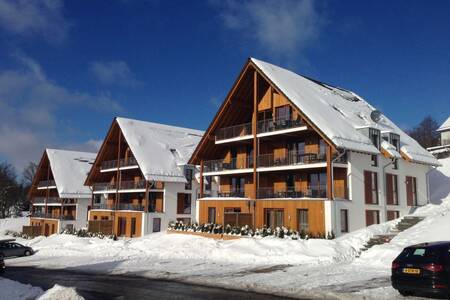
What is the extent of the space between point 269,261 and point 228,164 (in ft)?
49.2

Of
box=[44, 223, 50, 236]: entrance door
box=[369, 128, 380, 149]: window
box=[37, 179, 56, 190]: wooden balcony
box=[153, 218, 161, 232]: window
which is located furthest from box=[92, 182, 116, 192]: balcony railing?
box=[369, 128, 380, 149]: window

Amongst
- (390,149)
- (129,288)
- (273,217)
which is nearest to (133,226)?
(273,217)

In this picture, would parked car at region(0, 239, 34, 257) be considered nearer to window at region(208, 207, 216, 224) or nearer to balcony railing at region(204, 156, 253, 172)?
window at region(208, 207, 216, 224)

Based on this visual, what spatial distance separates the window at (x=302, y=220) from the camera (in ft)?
95.6

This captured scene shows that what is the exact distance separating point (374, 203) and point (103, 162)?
31347mm

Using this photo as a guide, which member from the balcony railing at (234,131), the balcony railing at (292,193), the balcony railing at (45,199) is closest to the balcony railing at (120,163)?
the balcony railing at (234,131)

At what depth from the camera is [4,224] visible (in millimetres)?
70188

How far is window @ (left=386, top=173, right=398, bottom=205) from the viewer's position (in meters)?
33.5

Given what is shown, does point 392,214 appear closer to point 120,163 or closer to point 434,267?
point 434,267

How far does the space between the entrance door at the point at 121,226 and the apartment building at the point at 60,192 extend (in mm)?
13186

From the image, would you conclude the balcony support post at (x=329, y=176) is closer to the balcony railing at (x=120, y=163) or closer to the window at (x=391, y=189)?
the window at (x=391, y=189)

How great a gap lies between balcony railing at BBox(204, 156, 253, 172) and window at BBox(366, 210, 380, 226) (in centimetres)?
948

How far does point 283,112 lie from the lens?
34.7 m

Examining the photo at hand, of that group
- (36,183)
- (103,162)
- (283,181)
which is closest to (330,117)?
(283,181)
